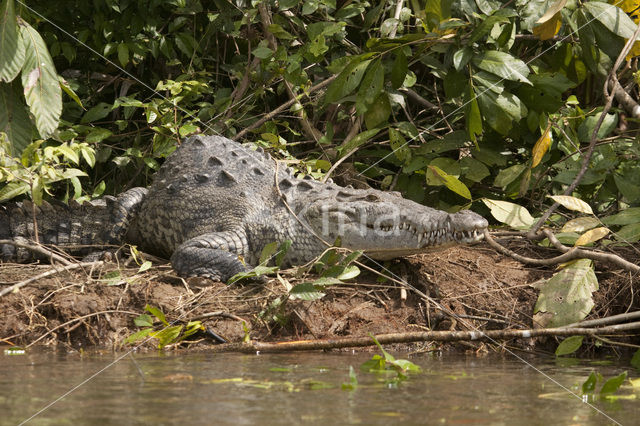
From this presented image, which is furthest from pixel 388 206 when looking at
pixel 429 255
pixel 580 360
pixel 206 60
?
pixel 206 60

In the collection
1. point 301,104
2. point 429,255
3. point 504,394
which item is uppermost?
point 301,104

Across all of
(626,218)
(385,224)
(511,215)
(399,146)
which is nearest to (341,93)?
(399,146)

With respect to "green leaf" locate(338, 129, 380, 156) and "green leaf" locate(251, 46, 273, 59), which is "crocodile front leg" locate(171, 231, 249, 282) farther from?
"green leaf" locate(251, 46, 273, 59)

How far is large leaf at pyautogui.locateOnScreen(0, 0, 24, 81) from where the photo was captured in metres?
5.06

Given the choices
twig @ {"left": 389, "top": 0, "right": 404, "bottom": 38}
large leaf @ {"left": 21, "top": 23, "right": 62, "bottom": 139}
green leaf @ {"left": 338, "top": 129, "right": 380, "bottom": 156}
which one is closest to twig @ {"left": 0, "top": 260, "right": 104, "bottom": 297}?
large leaf @ {"left": 21, "top": 23, "right": 62, "bottom": 139}

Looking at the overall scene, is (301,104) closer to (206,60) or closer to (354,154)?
(354,154)

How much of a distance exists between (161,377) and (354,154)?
3651mm

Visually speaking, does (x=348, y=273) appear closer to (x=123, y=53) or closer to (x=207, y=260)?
(x=207, y=260)

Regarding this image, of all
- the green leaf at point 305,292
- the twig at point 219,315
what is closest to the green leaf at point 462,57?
the green leaf at point 305,292

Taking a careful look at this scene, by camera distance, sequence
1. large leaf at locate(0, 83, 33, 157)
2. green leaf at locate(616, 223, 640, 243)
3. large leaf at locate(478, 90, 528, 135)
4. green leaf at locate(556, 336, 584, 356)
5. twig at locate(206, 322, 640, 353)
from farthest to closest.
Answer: large leaf at locate(0, 83, 33, 157) → large leaf at locate(478, 90, 528, 135) → green leaf at locate(616, 223, 640, 243) → green leaf at locate(556, 336, 584, 356) → twig at locate(206, 322, 640, 353)

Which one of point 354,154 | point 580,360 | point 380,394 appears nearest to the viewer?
point 380,394

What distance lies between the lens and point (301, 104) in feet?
21.1

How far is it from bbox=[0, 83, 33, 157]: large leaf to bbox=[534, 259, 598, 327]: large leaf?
3435mm

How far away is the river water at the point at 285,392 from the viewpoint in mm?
2316
